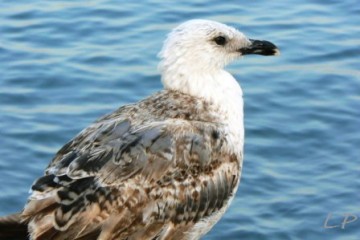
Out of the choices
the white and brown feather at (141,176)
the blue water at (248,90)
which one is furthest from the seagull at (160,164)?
the blue water at (248,90)

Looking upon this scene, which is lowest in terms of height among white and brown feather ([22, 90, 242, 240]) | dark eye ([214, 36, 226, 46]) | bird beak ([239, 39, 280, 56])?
white and brown feather ([22, 90, 242, 240])

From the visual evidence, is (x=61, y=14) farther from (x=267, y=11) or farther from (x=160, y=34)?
(x=267, y=11)

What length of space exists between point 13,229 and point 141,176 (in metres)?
0.97

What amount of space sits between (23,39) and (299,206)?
4.57 m

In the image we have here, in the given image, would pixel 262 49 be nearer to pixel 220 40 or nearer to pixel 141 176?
pixel 220 40

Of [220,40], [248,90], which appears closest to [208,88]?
[220,40]

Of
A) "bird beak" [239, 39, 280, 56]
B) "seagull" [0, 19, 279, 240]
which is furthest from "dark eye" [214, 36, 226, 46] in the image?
"bird beak" [239, 39, 280, 56]

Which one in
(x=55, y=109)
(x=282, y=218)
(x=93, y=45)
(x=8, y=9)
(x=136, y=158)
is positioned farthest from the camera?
(x=8, y=9)

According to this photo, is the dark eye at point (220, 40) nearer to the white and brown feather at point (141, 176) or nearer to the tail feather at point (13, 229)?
the white and brown feather at point (141, 176)

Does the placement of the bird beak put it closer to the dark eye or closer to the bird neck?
the dark eye

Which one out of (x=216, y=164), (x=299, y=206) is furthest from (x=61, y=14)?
(x=216, y=164)

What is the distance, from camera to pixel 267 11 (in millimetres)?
15883

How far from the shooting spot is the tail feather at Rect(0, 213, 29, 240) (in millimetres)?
9180

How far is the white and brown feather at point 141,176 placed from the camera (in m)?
9.13
